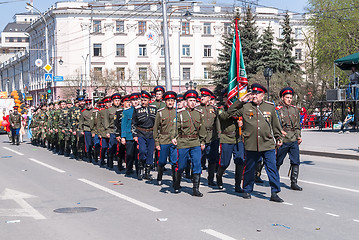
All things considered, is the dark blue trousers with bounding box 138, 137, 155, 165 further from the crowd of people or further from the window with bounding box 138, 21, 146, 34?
the window with bounding box 138, 21, 146, 34

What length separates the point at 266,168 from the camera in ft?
32.9

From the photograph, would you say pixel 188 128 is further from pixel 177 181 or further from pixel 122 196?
pixel 122 196

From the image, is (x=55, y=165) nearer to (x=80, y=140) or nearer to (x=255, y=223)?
(x=80, y=140)

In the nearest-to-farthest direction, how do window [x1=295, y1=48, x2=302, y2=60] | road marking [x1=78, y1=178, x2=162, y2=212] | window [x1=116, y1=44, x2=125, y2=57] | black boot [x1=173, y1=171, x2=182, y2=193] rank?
road marking [x1=78, y1=178, x2=162, y2=212] → black boot [x1=173, y1=171, x2=182, y2=193] → window [x1=116, y1=44, x2=125, y2=57] → window [x1=295, y1=48, x2=302, y2=60]

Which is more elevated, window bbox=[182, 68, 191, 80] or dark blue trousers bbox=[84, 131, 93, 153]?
window bbox=[182, 68, 191, 80]

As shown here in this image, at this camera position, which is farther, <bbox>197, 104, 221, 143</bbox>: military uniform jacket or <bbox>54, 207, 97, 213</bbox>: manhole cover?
<bbox>197, 104, 221, 143</bbox>: military uniform jacket

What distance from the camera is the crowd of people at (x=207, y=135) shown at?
32.9ft

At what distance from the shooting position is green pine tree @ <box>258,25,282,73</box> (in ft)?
171

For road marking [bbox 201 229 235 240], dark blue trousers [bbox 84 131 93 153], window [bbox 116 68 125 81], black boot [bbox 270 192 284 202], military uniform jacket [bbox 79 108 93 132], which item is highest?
window [bbox 116 68 125 81]

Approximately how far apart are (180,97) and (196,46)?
2580 inches

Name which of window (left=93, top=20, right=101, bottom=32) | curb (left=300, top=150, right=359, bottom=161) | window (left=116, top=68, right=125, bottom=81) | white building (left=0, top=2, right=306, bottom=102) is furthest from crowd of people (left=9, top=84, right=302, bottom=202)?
window (left=93, top=20, right=101, bottom=32)

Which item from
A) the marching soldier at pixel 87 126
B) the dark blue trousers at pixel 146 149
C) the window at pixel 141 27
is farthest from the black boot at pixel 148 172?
the window at pixel 141 27

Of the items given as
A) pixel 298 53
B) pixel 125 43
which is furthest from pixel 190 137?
pixel 298 53

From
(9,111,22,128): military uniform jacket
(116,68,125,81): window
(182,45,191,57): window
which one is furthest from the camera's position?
(182,45,191,57): window
